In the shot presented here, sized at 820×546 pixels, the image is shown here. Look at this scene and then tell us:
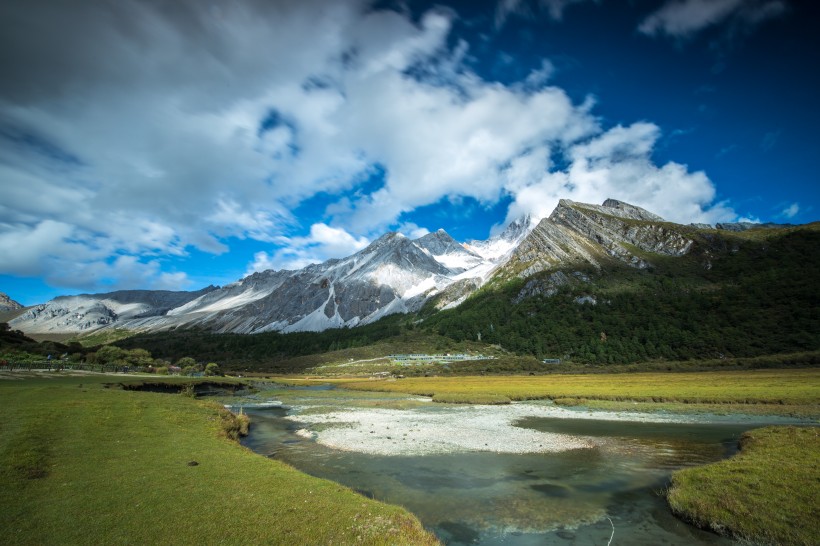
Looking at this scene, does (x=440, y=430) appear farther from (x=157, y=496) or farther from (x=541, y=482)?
(x=157, y=496)

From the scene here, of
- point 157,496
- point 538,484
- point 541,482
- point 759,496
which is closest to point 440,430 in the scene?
point 541,482

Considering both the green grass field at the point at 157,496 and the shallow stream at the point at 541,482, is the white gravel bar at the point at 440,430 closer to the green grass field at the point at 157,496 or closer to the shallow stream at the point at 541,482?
the shallow stream at the point at 541,482

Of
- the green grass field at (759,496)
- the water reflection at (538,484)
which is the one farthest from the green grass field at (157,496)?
the green grass field at (759,496)

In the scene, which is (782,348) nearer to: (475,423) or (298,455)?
(475,423)

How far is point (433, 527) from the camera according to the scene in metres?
18.4

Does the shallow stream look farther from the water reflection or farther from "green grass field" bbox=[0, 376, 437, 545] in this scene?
"green grass field" bbox=[0, 376, 437, 545]

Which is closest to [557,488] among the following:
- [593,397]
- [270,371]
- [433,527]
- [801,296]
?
[433,527]

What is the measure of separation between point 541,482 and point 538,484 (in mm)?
521

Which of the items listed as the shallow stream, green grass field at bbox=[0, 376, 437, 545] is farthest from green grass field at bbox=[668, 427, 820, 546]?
green grass field at bbox=[0, 376, 437, 545]

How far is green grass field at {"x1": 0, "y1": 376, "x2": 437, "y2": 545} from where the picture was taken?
13.4 m

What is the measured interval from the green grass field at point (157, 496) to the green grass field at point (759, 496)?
44.3 ft

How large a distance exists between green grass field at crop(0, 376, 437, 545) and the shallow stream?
461 centimetres

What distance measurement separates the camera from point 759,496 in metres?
18.0

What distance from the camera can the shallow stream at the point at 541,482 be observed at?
18.0 meters
